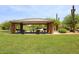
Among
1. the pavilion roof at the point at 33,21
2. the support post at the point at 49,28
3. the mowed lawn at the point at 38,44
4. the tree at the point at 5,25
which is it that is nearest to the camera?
the mowed lawn at the point at 38,44

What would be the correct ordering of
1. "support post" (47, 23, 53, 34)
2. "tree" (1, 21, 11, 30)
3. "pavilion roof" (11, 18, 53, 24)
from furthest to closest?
"support post" (47, 23, 53, 34), "pavilion roof" (11, 18, 53, 24), "tree" (1, 21, 11, 30)

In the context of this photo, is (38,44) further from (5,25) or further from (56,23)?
(5,25)

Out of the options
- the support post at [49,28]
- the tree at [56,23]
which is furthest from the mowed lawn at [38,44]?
the tree at [56,23]

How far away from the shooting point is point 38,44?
5.64m

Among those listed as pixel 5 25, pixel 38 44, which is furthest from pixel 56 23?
pixel 5 25

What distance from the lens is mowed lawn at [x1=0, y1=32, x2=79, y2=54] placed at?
534 centimetres

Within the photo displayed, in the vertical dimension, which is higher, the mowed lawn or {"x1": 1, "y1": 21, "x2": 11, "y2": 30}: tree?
{"x1": 1, "y1": 21, "x2": 11, "y2": 30}: tree

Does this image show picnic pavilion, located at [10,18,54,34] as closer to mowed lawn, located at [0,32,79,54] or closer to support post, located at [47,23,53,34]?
support post, located at [47,23,53,34]

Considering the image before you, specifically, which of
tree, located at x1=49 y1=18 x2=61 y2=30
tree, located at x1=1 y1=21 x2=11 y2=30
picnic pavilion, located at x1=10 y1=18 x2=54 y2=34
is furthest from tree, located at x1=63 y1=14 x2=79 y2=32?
tree, located at x1=1 y1=21 x2=11 y2=30

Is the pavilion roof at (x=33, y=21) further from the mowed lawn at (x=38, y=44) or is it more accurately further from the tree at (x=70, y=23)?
the tree at (x=70, y=23)

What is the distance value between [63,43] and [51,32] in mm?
483

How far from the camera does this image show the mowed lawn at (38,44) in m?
5.34

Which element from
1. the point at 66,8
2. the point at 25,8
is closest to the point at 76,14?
the point at 66,8
